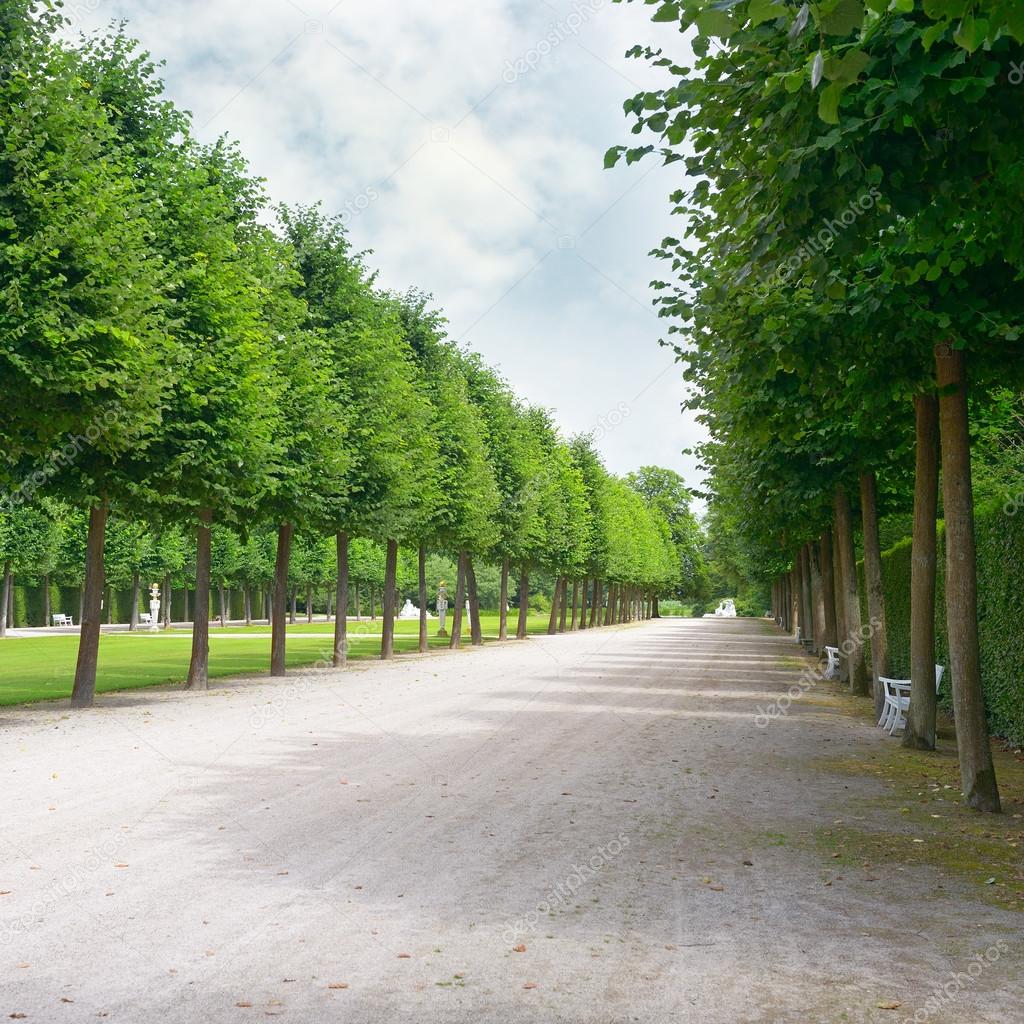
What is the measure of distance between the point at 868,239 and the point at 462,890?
18.3 ft

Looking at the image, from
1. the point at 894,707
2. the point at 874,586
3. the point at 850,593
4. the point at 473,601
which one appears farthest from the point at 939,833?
the point at 473,601

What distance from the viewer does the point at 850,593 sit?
21438mm

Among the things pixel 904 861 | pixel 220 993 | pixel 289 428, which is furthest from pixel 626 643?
pixel 220 993

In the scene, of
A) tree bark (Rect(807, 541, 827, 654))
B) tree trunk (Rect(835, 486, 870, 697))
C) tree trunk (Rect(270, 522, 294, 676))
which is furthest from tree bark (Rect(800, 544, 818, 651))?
tree trunk (Rect(270, 522, 294, 676))

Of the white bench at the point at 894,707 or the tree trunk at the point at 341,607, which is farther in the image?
the tree trunk at the point at 341,607

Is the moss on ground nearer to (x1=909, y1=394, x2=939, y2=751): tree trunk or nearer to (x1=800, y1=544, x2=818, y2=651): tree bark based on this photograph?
(x1=909, y1=394, x2=939, y2=751): tree trunk

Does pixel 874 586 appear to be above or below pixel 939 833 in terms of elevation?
above

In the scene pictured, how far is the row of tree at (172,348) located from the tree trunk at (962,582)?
1075cm

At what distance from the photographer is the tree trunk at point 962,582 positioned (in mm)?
10094

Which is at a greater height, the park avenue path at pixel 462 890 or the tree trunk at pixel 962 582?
the tree trunk at pixel 962 582

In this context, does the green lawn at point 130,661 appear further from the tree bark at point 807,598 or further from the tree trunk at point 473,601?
the tree bark at point 807,598

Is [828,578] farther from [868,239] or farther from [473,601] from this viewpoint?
[868,239]

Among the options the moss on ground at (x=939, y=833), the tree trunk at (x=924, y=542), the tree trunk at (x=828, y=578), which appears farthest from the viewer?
the tree trunk at (x=828, y=578)

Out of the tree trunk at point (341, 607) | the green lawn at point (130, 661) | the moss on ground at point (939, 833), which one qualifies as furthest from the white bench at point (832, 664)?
the green lawn at point (130, 661)
